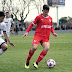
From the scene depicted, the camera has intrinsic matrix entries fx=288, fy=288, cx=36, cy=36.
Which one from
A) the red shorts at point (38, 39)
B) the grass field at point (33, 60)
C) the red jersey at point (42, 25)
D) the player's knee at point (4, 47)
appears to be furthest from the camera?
the red jersey at point (42, 25)

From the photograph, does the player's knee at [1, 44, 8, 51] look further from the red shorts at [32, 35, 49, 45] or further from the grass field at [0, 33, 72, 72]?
the red shorts at [32, 35, 49, 45]

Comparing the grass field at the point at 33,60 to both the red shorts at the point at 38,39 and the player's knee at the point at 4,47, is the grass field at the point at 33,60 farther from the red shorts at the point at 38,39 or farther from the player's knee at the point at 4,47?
the red shorts at the point at 38,39

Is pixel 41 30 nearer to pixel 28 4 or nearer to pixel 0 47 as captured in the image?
pixel 0 47

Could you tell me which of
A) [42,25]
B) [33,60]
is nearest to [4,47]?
[42,25]

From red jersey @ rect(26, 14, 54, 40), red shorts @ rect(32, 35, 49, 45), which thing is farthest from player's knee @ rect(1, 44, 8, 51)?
red jersey @ rect(26, 14, 54, 40)

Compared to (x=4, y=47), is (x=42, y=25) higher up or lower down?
higher up

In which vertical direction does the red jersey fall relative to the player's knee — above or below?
above

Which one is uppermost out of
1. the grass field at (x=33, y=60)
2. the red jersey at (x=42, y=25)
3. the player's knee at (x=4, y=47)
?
the red jersey at (x=42, y=25)

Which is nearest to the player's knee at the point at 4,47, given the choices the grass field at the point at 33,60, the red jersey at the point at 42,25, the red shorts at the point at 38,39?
the grass field at the point at 33,60

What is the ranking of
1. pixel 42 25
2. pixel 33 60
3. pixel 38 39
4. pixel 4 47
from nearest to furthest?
pixel 4 47, pixel 38 39, pixel 42 25, pixel 33 60

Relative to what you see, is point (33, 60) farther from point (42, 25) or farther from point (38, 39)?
point (42, 25)

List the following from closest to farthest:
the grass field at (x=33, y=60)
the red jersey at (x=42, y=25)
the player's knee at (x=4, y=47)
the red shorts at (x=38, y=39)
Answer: the player's knee at (x=4, y=47), the grass field at (x=33, y=60), the red shorts at (x=38, y=39), the red jersey at (x=42, y=25)

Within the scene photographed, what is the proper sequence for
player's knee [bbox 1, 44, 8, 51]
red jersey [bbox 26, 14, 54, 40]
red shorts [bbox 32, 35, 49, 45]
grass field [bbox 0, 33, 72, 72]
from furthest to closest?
red jersey [bbox 26, 14, 54, 40] → red shorts [bbox 32, 35, 49, 45] → grass field [bbox 0, 33, 72, 72] → player's knee [bbox 1, 44, 8, 51]

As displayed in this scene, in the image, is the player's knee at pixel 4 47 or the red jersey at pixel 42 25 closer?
the player's knee at pixel 4 47
